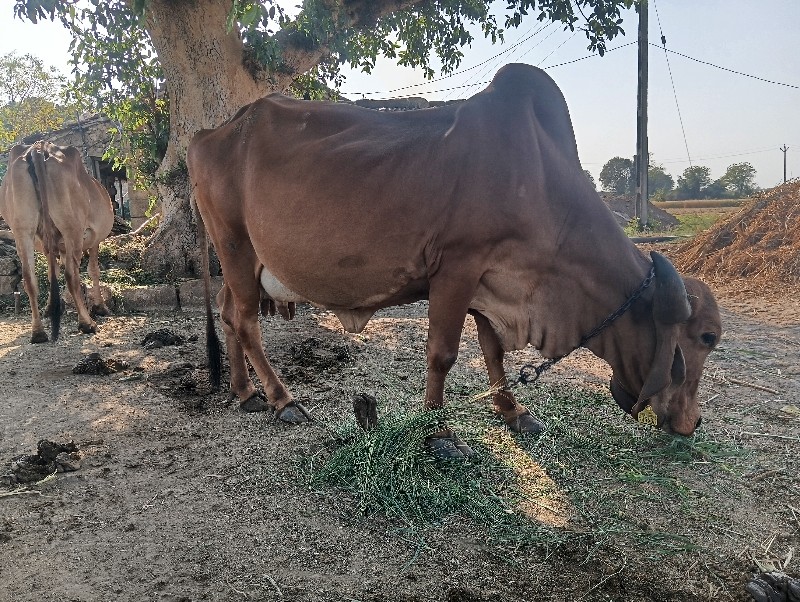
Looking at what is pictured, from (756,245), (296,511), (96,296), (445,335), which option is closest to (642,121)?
(756,245)

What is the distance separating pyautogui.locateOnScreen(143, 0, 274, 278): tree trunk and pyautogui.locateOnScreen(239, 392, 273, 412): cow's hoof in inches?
202

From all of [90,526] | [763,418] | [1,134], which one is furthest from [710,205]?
[90,526]

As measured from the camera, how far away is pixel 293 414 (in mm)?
4312

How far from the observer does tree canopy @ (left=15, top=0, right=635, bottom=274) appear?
845 centimetres

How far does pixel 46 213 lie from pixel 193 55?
9.44 ft

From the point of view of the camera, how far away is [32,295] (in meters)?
7.47

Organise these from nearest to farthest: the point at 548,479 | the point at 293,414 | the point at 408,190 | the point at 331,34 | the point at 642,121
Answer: the point at 548,479 → the point at 408,190 → the point at 293,414 → the point at 331,34 → the point at 642,121

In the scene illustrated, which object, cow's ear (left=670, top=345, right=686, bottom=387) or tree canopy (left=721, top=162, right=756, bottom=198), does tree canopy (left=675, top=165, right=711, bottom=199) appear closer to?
tree canopy (left=721, top=162, right=756, bottom=198)

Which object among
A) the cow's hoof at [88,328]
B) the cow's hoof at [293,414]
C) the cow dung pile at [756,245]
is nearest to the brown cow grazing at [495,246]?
the cow's hoof at [293,414]

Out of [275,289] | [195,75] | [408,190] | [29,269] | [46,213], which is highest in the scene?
[195,75]

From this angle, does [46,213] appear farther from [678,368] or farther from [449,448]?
[678,368]

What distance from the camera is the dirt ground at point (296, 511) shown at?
245 cm

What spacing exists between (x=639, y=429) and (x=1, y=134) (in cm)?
2444

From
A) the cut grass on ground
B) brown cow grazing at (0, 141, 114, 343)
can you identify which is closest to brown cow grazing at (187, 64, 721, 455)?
the cut grass on ground
